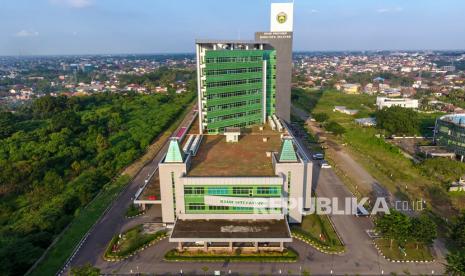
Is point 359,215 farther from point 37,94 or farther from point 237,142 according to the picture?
point 37,94

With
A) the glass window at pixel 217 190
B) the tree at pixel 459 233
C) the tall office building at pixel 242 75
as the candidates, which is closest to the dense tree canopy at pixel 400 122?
the tall office building at pixel 242 75

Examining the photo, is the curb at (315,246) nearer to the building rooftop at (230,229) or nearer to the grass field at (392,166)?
the building rooftop at (230,229)

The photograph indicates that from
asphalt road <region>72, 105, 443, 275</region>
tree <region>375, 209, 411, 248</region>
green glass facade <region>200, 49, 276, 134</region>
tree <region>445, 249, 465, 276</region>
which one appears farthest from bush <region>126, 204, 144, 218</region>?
tree <region>445, 249, 465, 276</region>

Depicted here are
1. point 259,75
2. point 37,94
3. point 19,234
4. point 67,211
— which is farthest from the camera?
point 37,94

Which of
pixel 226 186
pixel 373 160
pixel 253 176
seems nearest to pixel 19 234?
pixel 226 186

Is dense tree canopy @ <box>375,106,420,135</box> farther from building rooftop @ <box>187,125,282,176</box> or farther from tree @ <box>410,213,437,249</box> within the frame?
tree @ <box>410,213,437,249</box>
